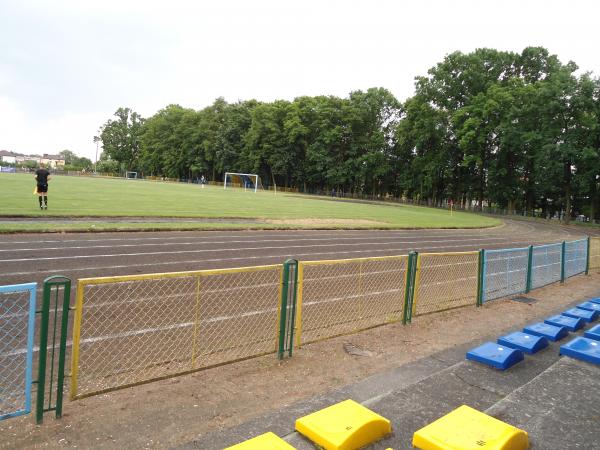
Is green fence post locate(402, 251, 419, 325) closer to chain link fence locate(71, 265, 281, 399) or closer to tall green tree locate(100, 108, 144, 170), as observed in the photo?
chain link fence locate(71, 265, 281, 399)

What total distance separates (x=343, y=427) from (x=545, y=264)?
35.1 ft

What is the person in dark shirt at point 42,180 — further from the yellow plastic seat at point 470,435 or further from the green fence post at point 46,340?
the yellow plastic seat at point 470,435

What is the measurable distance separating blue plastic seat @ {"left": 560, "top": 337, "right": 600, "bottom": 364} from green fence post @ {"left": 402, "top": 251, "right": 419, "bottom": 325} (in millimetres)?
2539

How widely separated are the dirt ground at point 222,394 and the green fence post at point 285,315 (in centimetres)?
19

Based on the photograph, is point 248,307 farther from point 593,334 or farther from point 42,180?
point 42,180

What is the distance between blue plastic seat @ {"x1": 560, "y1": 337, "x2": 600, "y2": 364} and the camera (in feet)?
19.2

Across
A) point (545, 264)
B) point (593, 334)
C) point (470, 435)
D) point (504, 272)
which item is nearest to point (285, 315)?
point (470, 435)

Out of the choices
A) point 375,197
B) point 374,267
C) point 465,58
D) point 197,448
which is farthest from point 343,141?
point 197,448

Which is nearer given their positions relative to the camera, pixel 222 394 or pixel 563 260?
pixel 222 394

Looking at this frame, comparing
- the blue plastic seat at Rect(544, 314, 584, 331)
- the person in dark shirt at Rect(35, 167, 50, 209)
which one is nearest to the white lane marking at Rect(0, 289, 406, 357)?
the blue plastic seat at Rect(544, 314, 584, 331)

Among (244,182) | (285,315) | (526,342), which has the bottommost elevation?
(526,342)

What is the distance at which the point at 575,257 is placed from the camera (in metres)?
14.0

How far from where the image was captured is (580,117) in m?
45.3

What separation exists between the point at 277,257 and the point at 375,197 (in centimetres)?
6752
